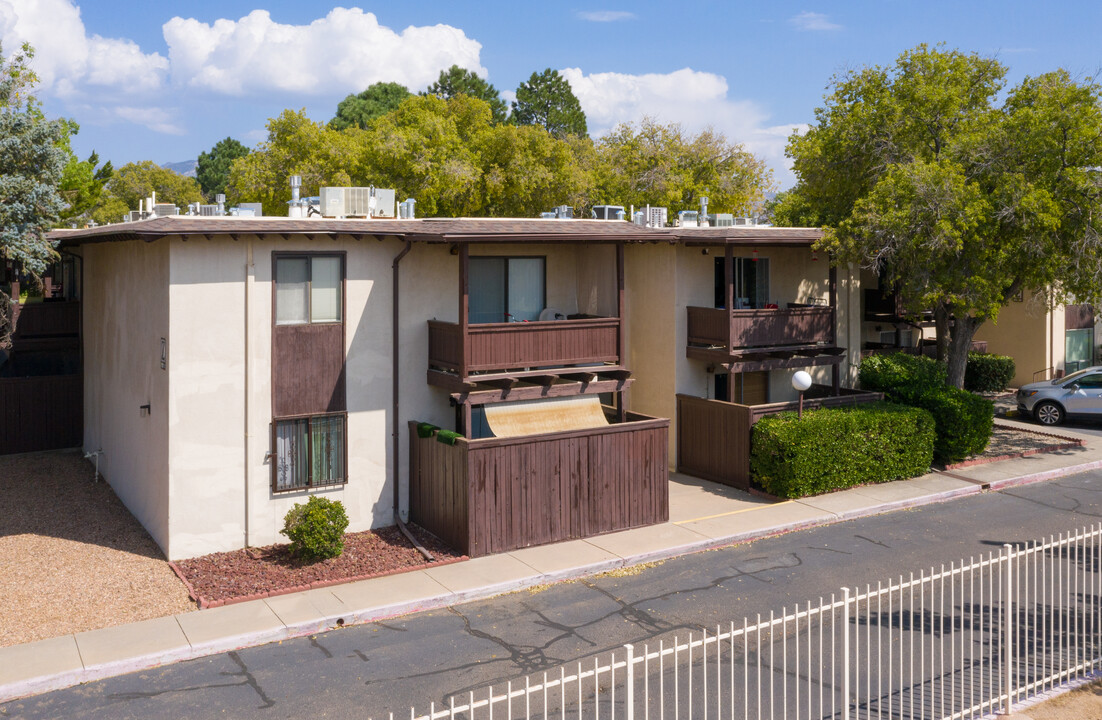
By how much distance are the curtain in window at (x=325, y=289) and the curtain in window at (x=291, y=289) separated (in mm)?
144

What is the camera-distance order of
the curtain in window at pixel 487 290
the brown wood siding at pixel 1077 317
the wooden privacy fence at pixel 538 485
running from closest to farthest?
the wooden privacy fence at pixel 538 485 < the curtain in window at pixel 487 290 < the brown wood siding at pixel 1077 317

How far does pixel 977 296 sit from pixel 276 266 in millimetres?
15876

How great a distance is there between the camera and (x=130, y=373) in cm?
1841

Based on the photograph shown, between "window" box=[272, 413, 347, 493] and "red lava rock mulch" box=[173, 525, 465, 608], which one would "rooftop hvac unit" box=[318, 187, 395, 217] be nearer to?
"window" box=[272, 413, 347, 493]

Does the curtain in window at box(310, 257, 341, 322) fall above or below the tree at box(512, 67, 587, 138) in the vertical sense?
below

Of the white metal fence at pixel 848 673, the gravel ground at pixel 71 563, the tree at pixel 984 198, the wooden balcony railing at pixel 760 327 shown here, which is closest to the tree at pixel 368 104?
the tree at pixel 984 198

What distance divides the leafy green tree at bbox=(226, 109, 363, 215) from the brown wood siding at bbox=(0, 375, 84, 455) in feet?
72.8

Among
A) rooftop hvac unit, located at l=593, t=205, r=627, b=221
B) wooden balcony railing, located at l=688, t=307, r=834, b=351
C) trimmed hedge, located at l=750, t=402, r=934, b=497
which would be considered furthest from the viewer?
rooftop hvac unit, located at l=593, t=205, r=627, b=221

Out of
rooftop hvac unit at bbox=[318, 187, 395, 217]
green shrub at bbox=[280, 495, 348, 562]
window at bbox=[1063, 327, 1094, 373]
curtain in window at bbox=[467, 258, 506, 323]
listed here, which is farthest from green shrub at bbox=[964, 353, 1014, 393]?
green shrub at bbox=[280, 495, 348, 562]

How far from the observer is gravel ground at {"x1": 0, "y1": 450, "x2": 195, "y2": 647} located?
13570mm

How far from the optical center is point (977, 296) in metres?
21.7

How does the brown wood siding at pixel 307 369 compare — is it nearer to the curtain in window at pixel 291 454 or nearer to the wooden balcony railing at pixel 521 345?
the curtain in window at pixel 291 454

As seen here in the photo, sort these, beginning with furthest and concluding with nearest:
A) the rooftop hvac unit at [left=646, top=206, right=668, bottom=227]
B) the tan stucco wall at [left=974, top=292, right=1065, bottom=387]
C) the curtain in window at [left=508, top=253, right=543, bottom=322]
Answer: the tan stucco wall at [left=974, top=292, right=1065, bottom=387], the rooftop hvac unit at [left=646, top=206, right=668, bottom=227], the curtain in window at [left=508, top=253, right=543, bottom=322]

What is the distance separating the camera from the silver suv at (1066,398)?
28703mm
